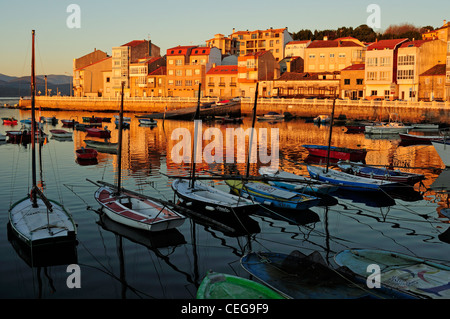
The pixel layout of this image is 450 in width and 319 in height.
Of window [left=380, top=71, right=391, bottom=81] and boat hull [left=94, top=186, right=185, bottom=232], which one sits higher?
window [left=380, top=71, right=391, bottom=81]

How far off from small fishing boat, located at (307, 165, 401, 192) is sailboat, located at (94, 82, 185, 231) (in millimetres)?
13975

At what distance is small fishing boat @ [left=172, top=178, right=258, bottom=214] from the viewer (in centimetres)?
2664

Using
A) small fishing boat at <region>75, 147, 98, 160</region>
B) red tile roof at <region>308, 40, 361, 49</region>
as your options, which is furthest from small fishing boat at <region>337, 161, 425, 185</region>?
red tile roof at <region>308, 40, 361, 49</region>

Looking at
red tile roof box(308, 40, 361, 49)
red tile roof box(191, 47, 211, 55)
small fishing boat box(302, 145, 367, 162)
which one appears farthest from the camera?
red tile roof box(191, 47, 211, 55)

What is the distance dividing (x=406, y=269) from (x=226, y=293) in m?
7.22

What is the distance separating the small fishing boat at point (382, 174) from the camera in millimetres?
37406

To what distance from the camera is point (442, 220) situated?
27.9m

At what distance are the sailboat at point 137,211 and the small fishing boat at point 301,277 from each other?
21.3 feet

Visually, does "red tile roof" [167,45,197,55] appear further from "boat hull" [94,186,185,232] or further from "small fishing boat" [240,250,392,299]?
"small fishing boat" [240,250,392,299]

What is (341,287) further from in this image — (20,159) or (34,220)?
(20,159)

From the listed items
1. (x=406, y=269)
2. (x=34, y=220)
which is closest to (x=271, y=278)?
(x=406, y=269)

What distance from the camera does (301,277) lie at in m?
16.6

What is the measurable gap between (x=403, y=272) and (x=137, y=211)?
1411 centimetres

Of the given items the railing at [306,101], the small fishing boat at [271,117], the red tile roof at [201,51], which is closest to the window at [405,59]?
the railing at [306,101]
